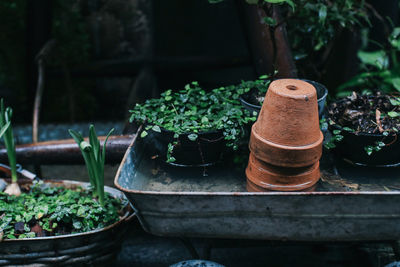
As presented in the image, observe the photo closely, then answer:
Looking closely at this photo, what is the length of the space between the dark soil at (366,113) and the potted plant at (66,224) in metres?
1.10

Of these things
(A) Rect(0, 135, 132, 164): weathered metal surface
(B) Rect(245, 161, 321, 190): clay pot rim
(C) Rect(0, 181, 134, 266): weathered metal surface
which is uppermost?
(B) Rect(245, 161, 321, 190): clay pot rim

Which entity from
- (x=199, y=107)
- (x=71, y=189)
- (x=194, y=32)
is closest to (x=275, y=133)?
(x=199, y=107)

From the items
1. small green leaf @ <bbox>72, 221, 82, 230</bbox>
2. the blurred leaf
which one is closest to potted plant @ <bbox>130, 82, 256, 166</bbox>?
small green leaf @ <bbox>72, 221, 82, 230</bbox>

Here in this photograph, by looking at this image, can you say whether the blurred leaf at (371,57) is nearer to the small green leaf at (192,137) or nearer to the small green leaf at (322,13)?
the small green leaf at (322,13)

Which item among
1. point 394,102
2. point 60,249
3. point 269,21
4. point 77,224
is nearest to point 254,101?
point 269,21

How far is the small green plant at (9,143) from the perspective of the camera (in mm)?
2074

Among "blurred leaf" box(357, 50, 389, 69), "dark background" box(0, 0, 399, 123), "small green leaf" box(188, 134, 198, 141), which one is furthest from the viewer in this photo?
"dark background" box(0, 0, 399, 123)

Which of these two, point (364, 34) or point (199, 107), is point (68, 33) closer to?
point (199, 107)

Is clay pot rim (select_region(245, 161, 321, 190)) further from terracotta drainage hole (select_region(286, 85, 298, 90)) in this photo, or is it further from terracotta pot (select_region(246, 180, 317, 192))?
terracotta drainage hole (select_region(286, 85, 298, 90))

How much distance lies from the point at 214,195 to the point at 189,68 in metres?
2.29

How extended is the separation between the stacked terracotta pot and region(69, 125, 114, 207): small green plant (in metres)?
0.70

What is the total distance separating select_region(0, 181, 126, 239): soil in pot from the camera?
75.9 inches

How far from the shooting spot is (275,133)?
1.61m

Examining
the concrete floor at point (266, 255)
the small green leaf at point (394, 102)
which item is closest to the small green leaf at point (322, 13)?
the small green leaf at point (394, 102)
